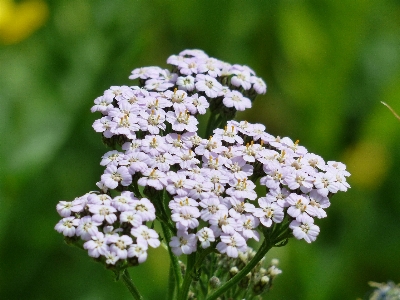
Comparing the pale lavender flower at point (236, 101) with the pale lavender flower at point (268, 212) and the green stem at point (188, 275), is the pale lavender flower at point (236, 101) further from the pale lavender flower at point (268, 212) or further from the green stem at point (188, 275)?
the green stem at point (188, 275)

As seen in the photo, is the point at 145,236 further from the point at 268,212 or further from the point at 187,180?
the point at 268,212

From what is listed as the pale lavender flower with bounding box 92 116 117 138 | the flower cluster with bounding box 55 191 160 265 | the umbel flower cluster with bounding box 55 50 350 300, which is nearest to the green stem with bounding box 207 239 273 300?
the umbel flower cluster with bounding box 55 50 350 300

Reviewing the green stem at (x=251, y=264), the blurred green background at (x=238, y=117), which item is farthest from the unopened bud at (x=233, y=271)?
the blurred green background at (x=238, y=117)

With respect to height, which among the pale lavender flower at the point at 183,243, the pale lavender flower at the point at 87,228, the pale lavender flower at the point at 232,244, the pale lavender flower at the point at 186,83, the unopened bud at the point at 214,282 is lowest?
the unopened bud at the point at 214,282

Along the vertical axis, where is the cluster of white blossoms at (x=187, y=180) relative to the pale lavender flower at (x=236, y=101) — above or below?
below

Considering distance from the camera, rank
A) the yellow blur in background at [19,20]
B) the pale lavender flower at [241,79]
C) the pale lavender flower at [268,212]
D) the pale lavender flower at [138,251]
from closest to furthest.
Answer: the pale lavender flower at [138,251] → the pale lavender flower at [268,212] → the pale lavender flower at [241,79] → the yellow blur in background at [19,20]

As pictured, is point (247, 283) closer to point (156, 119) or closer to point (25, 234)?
point (156, 119)

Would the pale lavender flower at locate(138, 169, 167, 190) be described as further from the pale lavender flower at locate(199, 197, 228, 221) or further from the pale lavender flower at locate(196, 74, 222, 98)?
the pale lavender flower at locate(196, 74, 222, 98)

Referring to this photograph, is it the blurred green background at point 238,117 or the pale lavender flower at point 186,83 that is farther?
the blurred green background at point 238,117
